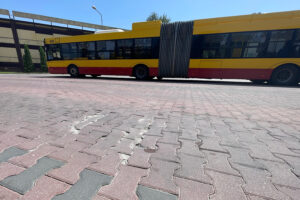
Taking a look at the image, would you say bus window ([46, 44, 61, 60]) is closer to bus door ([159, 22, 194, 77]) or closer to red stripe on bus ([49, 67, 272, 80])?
red stripe on bus ([49, 67, 272, 80])

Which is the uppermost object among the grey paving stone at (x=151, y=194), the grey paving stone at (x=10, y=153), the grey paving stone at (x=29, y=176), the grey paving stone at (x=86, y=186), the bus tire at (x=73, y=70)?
the bus tire at (x=73, y=70)

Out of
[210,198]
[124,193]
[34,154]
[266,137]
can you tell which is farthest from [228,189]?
[34,154]

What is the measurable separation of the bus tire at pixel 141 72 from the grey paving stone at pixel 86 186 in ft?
28.2

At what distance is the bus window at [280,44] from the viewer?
6.82 meters

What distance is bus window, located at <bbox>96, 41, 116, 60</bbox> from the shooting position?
9373 mm

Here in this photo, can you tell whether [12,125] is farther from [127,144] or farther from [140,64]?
[140,64]

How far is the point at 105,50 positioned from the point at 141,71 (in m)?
3.08

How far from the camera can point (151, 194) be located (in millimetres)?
901

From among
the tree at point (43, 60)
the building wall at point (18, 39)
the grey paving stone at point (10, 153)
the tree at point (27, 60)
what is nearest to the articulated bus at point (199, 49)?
the grey paving stone at point (10, 153)

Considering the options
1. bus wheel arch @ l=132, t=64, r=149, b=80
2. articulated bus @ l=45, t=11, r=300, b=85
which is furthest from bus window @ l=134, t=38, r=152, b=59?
bus wheel arch @ l=132, t=64, r=149, b=80

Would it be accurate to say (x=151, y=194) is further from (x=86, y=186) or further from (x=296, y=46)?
(x=296, y=46)

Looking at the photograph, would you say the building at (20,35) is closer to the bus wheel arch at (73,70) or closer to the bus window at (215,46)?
→ the bus wheel arch at (73,70)

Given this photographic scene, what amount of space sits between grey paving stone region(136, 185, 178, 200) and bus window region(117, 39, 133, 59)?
9138 mm

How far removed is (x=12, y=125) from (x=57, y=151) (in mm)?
1306
